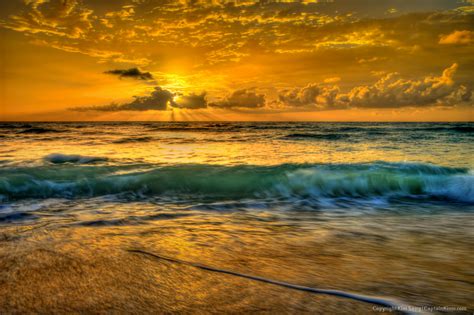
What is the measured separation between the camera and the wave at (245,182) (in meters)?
7.71

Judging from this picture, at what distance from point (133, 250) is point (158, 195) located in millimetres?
4163

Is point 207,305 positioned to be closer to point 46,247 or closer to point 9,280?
point 9,280

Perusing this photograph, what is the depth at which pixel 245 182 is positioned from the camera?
873cm

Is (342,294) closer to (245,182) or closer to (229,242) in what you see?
(229,242)

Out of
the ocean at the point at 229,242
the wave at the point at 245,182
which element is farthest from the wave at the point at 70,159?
the ocean at the point at 229,242

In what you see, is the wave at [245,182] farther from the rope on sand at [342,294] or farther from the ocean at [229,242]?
the rope on sand at [342,294]

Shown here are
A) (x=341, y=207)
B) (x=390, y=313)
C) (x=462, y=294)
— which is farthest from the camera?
(x=341, y=207)

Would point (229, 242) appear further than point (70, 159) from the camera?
No

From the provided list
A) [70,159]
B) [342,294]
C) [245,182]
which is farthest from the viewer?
[70,159]

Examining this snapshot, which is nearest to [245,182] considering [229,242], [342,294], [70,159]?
[229,242]

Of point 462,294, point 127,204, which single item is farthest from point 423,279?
point 127,204

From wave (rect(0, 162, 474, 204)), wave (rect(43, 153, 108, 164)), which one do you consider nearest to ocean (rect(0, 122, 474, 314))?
wave (rect(0, 162, 474, 204))

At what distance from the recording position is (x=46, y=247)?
342 centimetres

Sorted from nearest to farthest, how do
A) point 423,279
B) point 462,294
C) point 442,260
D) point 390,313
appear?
point 390,313
point 462,294
point 423,279
point 442,260
